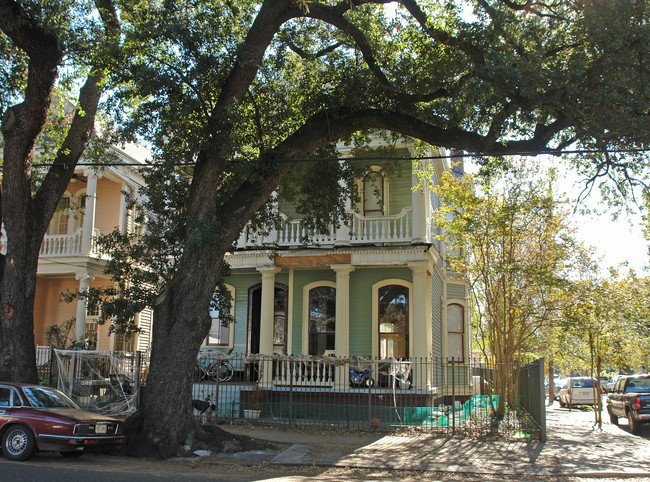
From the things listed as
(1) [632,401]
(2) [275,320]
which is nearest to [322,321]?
(2) [275,320]

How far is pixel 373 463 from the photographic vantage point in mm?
10422

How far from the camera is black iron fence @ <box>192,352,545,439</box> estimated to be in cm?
1409

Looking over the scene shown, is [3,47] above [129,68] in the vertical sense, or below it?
above

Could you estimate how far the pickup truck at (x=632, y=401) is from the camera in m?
16.5

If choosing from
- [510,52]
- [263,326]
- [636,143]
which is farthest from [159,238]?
[636,143]

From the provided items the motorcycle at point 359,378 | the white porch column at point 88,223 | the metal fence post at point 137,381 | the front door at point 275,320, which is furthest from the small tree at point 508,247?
the white porch column at point 88,223

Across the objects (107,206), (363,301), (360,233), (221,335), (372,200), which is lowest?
(221,335)

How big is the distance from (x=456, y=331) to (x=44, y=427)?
16965mm

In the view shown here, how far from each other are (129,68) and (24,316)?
579 centimetres

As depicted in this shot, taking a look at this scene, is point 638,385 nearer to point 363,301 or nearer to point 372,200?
point 363,301

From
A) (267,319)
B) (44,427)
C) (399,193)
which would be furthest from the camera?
(399,193)

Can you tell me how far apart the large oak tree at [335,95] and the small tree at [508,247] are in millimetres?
3912

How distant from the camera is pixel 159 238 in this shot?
44.0ft

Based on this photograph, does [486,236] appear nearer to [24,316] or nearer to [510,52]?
[510,52]
